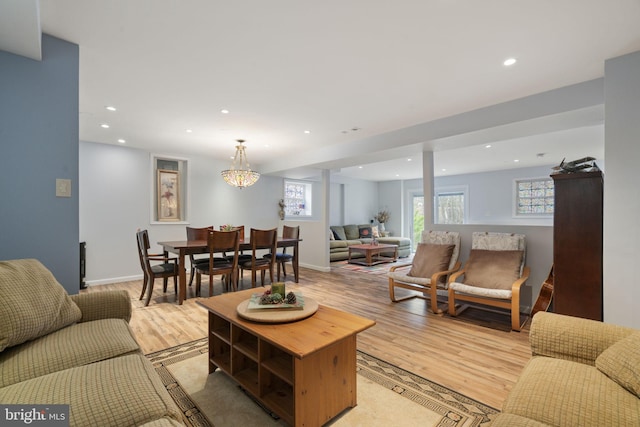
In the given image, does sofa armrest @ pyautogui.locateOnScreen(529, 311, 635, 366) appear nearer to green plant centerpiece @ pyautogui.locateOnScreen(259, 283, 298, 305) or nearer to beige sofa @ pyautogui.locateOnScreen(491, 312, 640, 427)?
beige sofa @ pyautogui.locateOnScreen(491, 312, 640, 427)

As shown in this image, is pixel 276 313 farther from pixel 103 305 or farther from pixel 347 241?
pixel 347 241

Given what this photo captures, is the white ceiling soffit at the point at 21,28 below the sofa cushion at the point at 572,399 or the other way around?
the other way around

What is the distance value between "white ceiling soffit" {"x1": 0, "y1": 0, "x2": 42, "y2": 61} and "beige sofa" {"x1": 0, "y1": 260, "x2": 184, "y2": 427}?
4.34ft

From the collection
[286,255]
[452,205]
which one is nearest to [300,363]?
[286,255]

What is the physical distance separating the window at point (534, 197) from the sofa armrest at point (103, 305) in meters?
8.43

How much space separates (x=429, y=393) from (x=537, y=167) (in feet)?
24.3

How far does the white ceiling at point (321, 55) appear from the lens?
183 centimetres

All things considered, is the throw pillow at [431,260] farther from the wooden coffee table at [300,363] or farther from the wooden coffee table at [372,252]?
the wooden coffee table at [372,252]

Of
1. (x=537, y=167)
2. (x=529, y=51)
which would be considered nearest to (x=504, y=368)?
(x=529, y=51)

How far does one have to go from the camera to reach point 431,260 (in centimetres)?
395

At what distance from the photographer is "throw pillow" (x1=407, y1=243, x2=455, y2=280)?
3871 millimetres

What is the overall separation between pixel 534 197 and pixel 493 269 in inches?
208

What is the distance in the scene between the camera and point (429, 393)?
195 cm

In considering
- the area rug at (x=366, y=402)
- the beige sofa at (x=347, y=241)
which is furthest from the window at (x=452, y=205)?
the area rug at (x=366, y=402)
